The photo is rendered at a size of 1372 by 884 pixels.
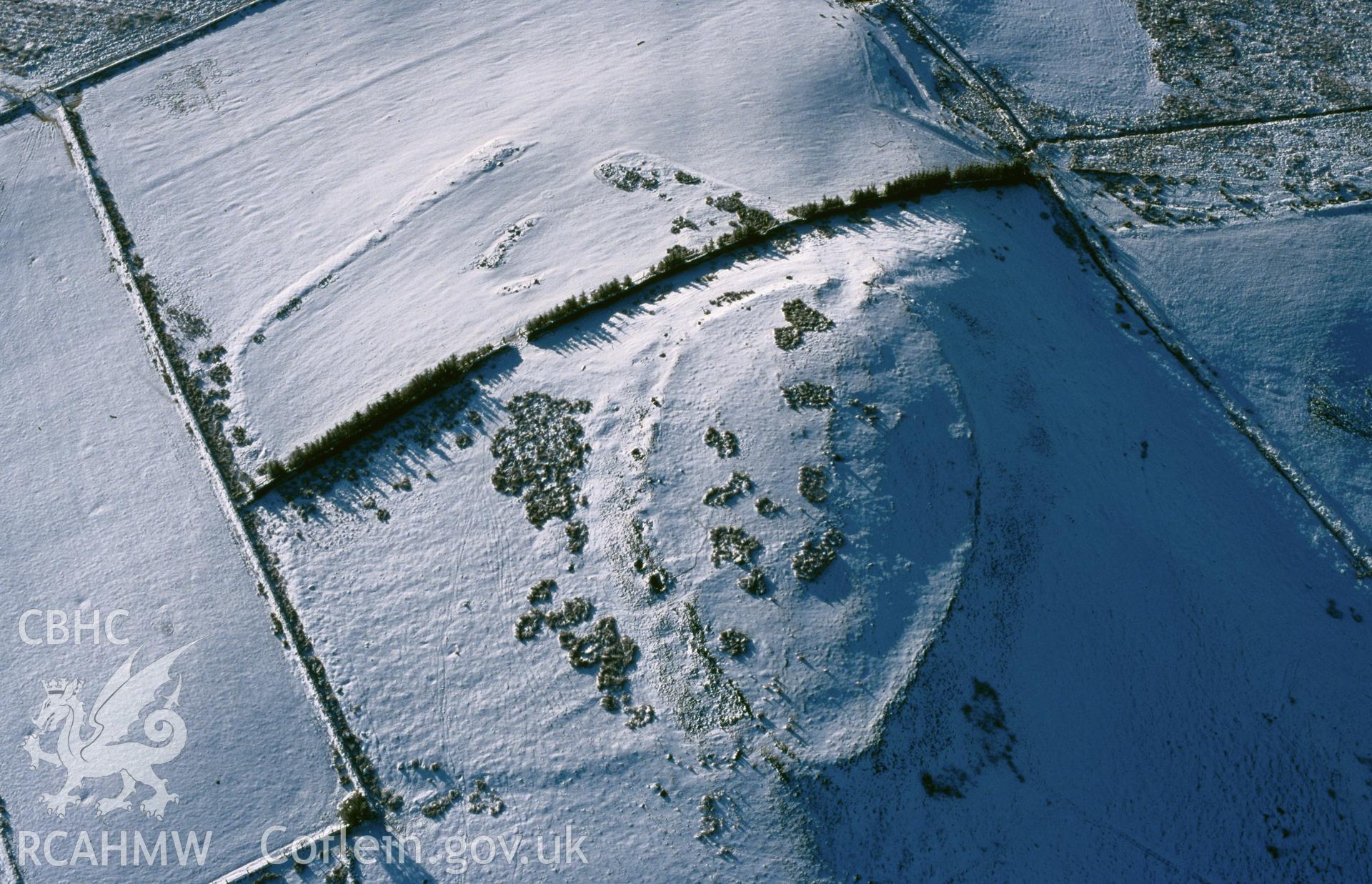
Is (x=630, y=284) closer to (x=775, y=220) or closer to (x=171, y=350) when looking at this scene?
(x=775, y=220)

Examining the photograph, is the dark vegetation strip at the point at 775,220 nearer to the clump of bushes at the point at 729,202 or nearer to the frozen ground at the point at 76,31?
the clump of bushes at the point at 729,202

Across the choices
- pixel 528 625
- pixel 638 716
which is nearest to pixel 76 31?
pixel 528 625

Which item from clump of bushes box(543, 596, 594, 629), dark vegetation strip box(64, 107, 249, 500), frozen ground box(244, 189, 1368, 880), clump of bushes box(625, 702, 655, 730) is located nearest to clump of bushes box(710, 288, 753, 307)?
frozen ground box(244, 189, 1368, 880)

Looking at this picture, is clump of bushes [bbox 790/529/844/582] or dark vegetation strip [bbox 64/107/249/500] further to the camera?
dark vegetation strip [bbox 64/107/249/500]

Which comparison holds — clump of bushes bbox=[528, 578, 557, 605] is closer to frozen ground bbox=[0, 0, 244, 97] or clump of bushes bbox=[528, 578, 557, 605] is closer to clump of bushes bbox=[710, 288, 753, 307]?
clump of bushes bbox=[710, 288, 753, 307]

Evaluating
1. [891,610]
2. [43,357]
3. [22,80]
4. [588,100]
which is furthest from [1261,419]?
[22,80]
